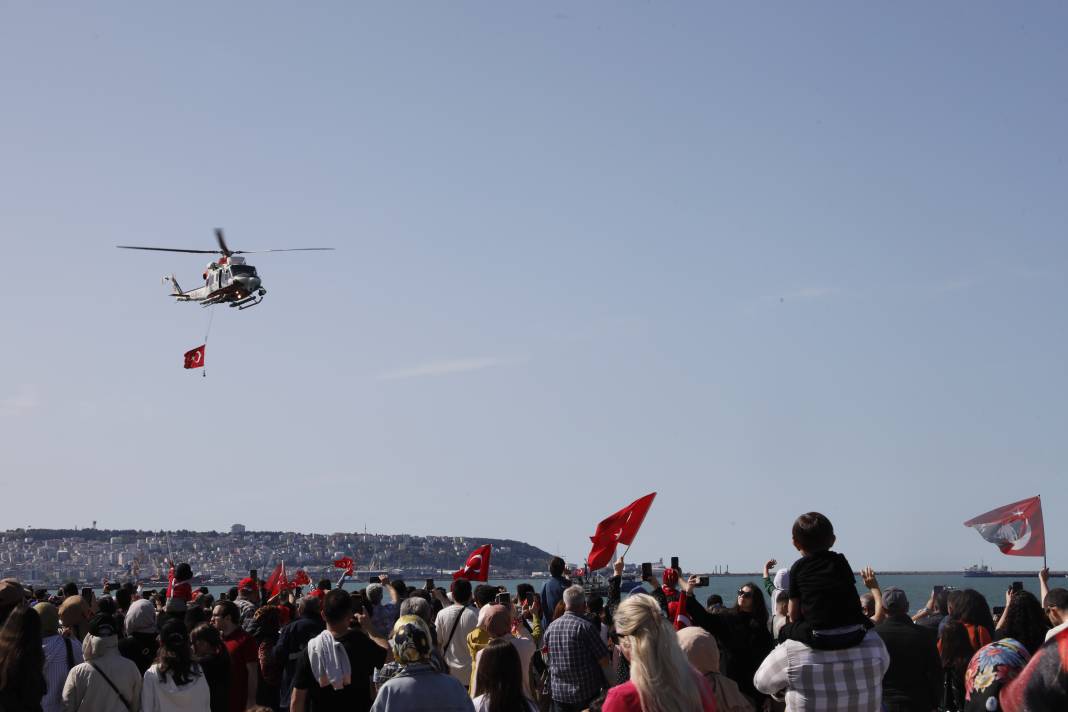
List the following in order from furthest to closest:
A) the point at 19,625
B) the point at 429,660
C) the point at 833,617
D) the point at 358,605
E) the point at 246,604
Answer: the point at 246,604 < the point at 358,605 < the point at 19,625 < the point at 429,660 < the point at 833,617

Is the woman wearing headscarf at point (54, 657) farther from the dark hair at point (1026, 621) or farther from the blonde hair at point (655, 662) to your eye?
the dark hair at point (1026, 621)

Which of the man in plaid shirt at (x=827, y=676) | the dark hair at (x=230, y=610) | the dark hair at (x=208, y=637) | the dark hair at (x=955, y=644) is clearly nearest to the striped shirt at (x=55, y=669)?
the dark hair at (x=208, y=637)

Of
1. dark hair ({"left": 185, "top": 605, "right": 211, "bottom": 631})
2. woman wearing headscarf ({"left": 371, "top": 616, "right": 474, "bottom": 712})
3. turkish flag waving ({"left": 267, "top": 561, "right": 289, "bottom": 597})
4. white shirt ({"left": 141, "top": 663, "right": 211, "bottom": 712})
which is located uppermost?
turkish flag waving ({"left": 267, "top": 561, "right": 289, "bottom": 597})

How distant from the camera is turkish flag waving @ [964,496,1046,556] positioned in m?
14.7

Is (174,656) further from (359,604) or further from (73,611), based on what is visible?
(359,604)

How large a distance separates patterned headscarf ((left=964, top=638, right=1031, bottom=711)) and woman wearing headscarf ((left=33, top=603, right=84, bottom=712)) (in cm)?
589

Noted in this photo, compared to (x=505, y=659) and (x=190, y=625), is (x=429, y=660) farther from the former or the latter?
(x=190, y=625)

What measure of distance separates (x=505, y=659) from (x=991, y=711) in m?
2.62

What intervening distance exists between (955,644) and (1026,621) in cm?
115

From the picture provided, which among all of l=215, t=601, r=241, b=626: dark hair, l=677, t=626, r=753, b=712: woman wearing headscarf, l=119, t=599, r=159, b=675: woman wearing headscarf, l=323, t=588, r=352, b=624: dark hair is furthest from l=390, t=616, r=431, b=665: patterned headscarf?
l=215, t=601, r=241, b=626: dark hair

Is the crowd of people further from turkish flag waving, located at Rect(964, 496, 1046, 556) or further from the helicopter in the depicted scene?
the helicopter

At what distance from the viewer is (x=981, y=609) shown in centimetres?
903

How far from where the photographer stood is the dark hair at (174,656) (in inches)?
332

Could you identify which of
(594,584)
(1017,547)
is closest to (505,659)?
(594,584)
